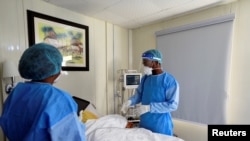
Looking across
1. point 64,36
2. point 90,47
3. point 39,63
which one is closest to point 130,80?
point 90,47

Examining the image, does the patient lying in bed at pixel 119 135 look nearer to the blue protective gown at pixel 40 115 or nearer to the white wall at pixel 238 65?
the blue protective gown at pixel 40 115

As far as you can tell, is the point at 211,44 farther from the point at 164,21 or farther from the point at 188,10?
the point at 164,21

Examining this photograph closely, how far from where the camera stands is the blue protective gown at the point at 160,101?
1.44 m

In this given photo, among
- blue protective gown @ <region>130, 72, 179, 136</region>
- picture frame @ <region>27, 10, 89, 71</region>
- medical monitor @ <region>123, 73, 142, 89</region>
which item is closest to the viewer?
blue protective gown @ <region>130, 72, 179, 136</region>

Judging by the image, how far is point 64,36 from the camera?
2031 mm

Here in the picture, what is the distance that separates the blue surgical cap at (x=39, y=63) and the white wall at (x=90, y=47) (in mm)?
1070

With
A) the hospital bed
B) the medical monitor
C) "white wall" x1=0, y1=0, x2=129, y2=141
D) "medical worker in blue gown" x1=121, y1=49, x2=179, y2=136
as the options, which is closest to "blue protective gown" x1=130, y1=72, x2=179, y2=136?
"medical worker in blue gown" x1=121, y1=49, x2=179, y2=136

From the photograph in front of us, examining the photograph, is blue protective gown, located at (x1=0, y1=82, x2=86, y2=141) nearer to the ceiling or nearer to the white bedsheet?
the white bedsheet

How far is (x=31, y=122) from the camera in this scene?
27.1 inches

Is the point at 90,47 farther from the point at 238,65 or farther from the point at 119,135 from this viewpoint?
the point at 238,65

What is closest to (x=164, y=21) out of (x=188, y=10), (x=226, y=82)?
(x=188, y=10)

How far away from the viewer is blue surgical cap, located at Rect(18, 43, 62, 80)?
74cm

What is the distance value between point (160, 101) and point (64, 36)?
4.72 feet

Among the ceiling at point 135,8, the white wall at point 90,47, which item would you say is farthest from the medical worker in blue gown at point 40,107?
the ceiling at point 135,8
